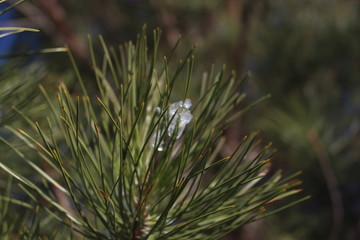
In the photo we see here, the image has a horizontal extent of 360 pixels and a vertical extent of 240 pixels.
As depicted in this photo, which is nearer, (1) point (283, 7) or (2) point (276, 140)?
(2) point (276, 140)

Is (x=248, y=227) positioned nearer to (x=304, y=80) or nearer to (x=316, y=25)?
(x=304, y=80)

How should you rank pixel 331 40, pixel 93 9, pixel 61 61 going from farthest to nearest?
pixel 93 9
pixel 331 40
pixel 61 61

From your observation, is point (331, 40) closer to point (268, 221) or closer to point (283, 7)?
point (283, 7)

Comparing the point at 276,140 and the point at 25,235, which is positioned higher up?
the point at 276,140

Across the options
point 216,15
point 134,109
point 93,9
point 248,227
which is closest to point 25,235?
point 134,109

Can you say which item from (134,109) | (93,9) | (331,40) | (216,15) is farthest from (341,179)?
(93,9)

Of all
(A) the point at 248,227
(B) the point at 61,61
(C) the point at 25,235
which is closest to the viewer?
(C) the point at 25,235

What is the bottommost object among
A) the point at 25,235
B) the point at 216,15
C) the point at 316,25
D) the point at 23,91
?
the point at 25,235
